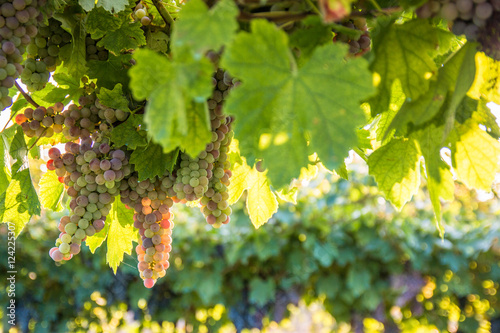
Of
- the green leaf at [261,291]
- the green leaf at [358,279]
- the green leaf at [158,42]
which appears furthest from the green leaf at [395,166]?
the green leaf at [261,291]

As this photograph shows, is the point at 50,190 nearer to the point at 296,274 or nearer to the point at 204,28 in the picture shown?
the point at 204,28

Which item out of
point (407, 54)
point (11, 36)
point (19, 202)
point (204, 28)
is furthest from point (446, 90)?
point (19, 202)

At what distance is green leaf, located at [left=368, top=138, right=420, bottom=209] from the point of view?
0.58 meters

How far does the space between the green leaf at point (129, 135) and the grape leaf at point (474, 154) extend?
40cm

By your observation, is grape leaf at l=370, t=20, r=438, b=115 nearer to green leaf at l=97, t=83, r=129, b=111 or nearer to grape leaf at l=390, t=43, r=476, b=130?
grape leaf at l=390, t=43, r=476, b=130

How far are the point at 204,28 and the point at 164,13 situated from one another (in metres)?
0.33

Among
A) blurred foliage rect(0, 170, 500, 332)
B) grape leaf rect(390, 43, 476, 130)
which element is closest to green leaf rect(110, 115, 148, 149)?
grape leaf rect(390, 43, 476, 130)

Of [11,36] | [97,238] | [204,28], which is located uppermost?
[204,28]

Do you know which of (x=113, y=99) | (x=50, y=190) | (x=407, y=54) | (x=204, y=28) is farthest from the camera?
(x=50, y=190)

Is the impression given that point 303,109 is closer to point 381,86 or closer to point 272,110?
point 272,110

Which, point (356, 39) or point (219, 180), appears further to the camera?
point (219, 180)

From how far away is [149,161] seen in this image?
1.95ft

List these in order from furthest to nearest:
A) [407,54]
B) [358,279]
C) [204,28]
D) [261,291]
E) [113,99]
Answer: [261,291]
[358,279]
[113,99]
[407,54]
[204,28]

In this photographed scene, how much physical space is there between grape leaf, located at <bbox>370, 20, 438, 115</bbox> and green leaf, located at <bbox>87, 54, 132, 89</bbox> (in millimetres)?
344
